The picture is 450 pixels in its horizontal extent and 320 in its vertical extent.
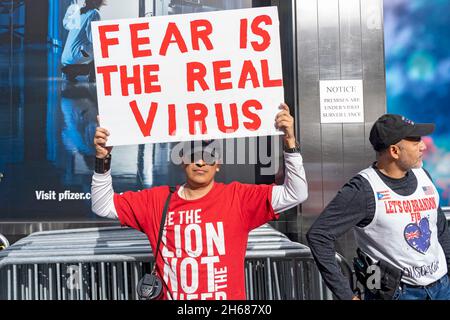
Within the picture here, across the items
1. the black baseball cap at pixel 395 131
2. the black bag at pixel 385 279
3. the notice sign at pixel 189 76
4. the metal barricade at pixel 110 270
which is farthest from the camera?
the metal barricade at pixel 110 270

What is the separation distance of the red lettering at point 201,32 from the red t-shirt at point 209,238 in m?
0.92

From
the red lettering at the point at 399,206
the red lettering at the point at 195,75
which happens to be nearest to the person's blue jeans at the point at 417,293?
the red lettering at the point at 399,206

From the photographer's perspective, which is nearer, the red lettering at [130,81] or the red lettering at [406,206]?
the red lettering at [406,206]

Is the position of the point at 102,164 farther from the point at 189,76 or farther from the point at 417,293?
the point at 417,293

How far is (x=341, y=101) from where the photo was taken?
512cm

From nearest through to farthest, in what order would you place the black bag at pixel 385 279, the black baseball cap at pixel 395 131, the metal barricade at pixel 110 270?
the black bag at pixel 385 279
the black baseball cap at pixel 395 131
the metal barricade at pixel 110 270

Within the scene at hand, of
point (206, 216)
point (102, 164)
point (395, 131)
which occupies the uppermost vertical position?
point (395, 131)

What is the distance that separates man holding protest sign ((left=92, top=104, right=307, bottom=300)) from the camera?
279cm

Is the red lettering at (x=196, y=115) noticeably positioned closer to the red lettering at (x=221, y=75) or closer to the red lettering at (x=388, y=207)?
the red lettering at (x=221, y=75)

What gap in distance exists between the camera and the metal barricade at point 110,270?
3.78 meters

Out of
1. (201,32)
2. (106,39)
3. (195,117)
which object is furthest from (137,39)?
(195,117)

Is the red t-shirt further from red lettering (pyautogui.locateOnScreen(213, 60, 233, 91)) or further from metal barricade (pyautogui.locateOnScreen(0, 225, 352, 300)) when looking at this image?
metal barricade (pyautogui.locateOnScreen(0, 225, 352, 300))

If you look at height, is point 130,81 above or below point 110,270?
above

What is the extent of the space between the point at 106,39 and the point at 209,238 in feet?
4.72
